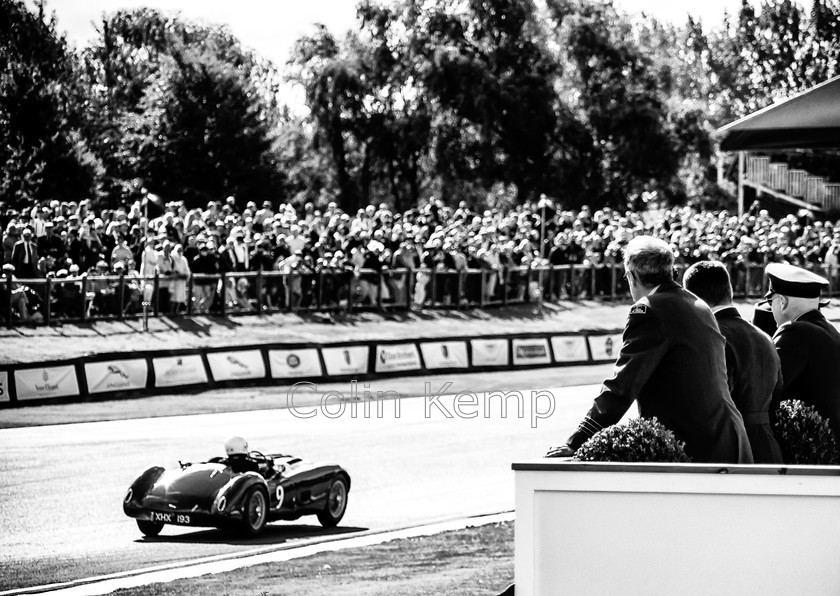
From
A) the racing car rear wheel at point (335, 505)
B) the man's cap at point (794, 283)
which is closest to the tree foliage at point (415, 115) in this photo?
the racing car rear wheel at point (335, 505)

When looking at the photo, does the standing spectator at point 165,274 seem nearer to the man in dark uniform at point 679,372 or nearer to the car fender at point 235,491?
the car fender at point 235,491

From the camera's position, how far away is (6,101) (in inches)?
1353

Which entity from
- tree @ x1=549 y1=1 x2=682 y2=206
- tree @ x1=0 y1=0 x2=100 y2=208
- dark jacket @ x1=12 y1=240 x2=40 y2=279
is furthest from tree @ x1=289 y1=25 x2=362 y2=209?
dark jacket @ x1=12 y1=240 x2=40 y2=279

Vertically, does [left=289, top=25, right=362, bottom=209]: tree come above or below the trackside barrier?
above

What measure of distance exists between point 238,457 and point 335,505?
1.67 m

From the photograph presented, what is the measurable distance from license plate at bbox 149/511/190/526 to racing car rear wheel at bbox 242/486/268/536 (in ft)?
2.14

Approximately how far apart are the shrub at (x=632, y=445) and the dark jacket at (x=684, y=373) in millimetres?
278

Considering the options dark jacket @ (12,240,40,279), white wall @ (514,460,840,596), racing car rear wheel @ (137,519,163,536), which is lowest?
racing car rear wheel @ (137,519,163,536)

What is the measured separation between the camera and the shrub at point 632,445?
541cm

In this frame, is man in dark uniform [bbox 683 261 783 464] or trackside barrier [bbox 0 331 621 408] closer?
man in dark uniform [bbox 683 261 783 464]

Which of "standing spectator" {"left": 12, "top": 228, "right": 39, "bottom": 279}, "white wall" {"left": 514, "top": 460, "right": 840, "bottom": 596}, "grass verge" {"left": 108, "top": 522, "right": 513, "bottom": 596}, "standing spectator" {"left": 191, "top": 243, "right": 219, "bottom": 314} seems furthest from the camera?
"standing spectator" {"left": 191, "top": 243, "right": 219, "bottom": 314}

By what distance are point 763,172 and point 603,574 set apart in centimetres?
4781

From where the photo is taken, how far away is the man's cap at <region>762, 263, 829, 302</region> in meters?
6.89

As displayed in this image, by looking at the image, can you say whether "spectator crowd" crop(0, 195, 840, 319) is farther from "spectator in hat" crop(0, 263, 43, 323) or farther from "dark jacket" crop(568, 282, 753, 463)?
"dark jacket" crop(568, 282, 753, 463)
